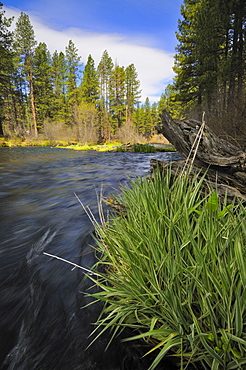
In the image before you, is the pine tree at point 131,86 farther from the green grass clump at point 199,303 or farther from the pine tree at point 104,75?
the green grass clump at point 199,303

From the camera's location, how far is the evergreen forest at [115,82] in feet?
43.9

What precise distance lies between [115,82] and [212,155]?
155 feet

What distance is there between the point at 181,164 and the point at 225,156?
0.55m

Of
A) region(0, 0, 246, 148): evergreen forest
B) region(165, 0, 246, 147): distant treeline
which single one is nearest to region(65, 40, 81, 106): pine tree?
region(0, 0, 246, 148): evergreen forest

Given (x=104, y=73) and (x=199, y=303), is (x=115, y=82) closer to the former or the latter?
(x=104, y=73)

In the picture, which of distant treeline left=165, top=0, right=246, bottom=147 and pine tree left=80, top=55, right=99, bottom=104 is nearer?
distant treeline left=165, top=0, right=246, bottom=147

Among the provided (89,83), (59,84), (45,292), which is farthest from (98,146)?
(59,84)

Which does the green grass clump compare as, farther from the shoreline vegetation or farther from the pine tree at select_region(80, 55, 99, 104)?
the pine tree at select_region(80, 55, 99, 104)

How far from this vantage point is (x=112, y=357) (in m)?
1.30

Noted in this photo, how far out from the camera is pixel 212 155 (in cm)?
247

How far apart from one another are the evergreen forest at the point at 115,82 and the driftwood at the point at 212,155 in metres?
5.17

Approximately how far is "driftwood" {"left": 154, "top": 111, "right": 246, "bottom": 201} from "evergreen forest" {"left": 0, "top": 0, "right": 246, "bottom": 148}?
5.17 meters

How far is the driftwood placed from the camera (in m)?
2.28

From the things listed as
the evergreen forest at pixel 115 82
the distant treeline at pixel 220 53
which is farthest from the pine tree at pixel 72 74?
the distant treeline at pixel 220 53
